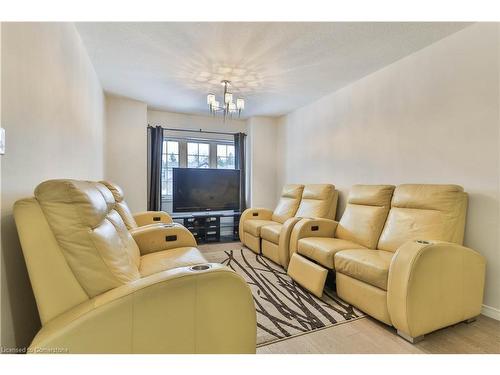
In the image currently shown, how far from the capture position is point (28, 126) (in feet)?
3.85

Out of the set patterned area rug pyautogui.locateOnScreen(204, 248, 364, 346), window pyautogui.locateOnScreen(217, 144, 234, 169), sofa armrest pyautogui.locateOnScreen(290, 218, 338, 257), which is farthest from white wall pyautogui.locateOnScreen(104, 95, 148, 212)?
sofa armrest pyautogui.locateOnScreen(290, 218, 338, 257)

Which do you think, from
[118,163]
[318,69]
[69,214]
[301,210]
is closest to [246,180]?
[301,210]

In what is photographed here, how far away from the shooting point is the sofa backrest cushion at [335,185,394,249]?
7.50ft

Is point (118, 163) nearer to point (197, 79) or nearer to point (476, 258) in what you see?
point (197, 79)

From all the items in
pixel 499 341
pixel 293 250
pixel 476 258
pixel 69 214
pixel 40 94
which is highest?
pixel 40 94

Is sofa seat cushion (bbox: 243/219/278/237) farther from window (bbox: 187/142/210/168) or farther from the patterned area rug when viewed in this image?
window (bbox: 187/142/210/168)

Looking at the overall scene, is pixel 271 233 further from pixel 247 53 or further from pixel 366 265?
pixel 247 53

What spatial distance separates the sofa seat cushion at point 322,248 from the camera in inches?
83.0

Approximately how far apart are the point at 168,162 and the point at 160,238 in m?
2.65

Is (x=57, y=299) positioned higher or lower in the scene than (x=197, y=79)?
lower

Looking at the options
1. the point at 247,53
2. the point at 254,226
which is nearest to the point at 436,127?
the point at 247,53

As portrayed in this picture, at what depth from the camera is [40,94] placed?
1299mm

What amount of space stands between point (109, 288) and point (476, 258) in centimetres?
232

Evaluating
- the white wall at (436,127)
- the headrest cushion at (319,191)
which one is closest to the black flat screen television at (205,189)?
the headrest cushion at (319,191)
